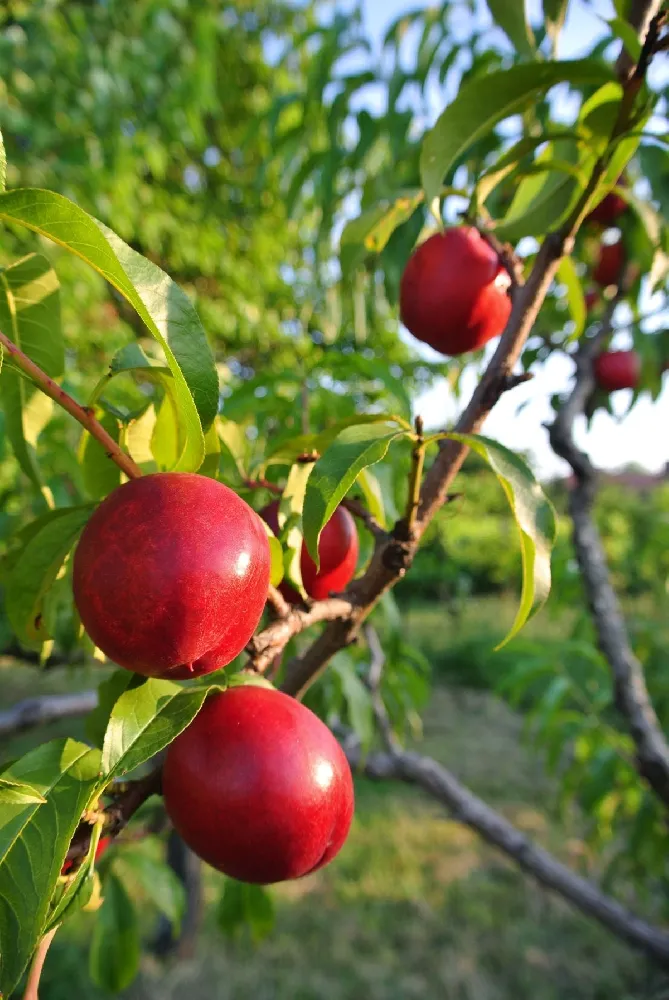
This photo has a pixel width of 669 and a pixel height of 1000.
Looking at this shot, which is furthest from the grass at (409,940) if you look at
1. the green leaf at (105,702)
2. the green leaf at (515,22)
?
the green leaf at (515,22)

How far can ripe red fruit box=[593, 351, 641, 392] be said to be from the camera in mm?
1376

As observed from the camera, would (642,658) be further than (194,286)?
No

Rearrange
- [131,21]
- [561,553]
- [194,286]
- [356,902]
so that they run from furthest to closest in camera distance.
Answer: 1. [194,286]
2. [131,21]
3. [356,902]
4. [561,553]

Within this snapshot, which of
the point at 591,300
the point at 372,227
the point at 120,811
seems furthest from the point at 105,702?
the point at 591,300

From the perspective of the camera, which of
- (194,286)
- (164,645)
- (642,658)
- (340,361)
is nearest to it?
(164,645)

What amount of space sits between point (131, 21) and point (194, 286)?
1.76 m

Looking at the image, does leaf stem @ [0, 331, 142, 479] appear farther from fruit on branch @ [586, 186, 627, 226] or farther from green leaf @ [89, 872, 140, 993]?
fruit on branch @ [586, 186, 627, 226]

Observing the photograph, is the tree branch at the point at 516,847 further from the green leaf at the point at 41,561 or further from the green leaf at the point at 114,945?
the green leaf at the point at 41,561

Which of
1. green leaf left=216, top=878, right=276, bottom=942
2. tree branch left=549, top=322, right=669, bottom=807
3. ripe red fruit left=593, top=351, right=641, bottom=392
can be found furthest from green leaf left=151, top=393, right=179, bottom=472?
ripe red fruit left=593, top=351, right=641, bottom=392

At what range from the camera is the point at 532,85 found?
1.80ft

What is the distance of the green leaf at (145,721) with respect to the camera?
385 millimetres

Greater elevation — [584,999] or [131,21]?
[131,21]

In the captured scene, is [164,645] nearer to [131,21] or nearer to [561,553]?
[561,553]

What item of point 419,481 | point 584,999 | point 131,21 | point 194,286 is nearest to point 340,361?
point 419,481
